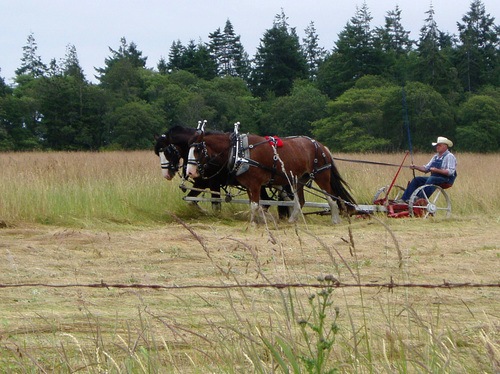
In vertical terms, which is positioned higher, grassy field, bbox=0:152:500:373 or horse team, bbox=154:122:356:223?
horse team, bbox=154:122:356:223

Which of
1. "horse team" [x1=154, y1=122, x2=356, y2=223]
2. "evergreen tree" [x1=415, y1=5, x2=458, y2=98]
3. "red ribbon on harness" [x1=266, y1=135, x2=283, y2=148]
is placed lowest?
"horse team" [x1=154, y1=122, x2=356, y2=223]

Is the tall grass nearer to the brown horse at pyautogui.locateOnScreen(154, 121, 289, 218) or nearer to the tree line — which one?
the brown horse at pyautogui.locateOnScreen(154, 121, 289, 218)

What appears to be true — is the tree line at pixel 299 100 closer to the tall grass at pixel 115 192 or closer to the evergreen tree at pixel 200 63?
the evergreen tree at pixel 200 63

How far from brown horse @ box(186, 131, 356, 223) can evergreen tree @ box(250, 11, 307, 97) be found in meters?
52.4

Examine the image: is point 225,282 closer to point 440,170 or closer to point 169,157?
point 169,157

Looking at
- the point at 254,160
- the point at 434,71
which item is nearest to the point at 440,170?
the point at 254,160

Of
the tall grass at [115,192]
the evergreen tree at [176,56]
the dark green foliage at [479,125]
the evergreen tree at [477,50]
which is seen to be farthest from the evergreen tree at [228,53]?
the tall grass at [115,192]

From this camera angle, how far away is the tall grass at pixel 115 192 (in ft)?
47.5

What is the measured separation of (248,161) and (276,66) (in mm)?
54455

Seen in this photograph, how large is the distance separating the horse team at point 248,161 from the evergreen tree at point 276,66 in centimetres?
5199

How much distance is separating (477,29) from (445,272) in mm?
66953

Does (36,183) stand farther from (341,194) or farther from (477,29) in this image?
(477,29)

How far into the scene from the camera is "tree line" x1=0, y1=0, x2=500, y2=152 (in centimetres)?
4709

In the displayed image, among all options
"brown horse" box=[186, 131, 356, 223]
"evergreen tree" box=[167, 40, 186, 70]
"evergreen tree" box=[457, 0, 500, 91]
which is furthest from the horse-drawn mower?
"evergreen tree" box=[167, 40, 186, 70]
